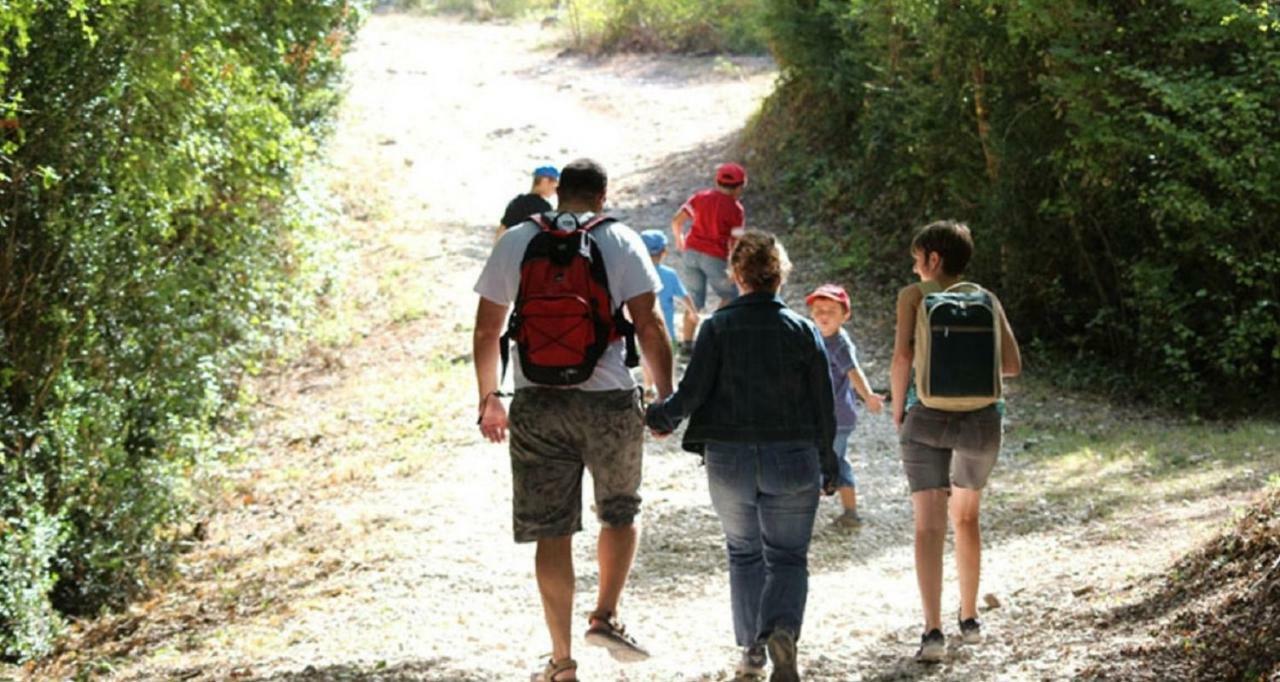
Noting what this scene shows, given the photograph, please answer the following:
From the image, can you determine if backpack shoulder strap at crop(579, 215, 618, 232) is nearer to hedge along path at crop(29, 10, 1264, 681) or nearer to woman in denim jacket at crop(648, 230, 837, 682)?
woman in denim jacket at crop(648, 230, 837, 682)

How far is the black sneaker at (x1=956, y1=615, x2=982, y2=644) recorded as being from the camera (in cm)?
709

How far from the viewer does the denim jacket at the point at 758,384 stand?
243 inches

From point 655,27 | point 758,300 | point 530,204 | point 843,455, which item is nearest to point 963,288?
point 758,300

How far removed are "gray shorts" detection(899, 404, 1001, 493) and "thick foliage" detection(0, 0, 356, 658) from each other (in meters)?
5.07

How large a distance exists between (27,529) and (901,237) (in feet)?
38.1

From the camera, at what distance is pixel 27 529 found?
1003 cm

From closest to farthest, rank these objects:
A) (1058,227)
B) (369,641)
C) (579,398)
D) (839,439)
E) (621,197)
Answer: (579,398), (369,641), (839,439), (1058,227), (621,197)

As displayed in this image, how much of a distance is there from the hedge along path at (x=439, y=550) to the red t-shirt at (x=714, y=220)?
1.75m

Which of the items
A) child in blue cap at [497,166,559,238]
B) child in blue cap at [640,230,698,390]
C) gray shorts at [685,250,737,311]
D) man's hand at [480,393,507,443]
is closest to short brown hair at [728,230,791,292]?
man's hand at [480,393,507,443]

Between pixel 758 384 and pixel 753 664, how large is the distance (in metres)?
1.23

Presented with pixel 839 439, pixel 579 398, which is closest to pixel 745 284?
pixel 579 398

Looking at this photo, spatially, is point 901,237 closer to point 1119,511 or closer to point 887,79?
point 887,79

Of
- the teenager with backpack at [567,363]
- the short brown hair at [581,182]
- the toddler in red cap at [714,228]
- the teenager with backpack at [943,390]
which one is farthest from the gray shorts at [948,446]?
the toddler in red cap at [714,228]

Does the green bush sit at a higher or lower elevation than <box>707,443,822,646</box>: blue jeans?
higher
